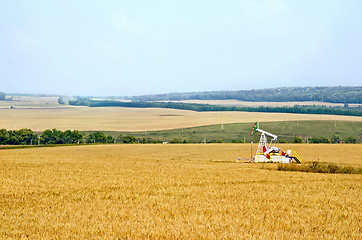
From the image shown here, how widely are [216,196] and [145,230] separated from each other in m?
6.70

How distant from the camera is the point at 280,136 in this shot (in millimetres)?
108688

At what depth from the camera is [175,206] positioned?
15.9m

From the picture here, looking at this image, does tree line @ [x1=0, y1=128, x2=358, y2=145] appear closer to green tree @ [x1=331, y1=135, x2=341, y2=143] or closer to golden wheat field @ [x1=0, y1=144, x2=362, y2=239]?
green tree @ [x1=331, y1=135, x2=341, y2=143]

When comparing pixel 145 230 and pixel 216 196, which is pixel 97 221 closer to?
pixel 145 230

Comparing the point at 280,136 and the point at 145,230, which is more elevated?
the point at 145,230

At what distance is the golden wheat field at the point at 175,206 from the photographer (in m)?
12.2

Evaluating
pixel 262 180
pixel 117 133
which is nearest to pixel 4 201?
pixel 262 180

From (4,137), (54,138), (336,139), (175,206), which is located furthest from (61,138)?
(175,206)

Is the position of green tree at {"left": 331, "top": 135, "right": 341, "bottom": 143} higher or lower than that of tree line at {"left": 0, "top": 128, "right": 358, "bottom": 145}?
lower

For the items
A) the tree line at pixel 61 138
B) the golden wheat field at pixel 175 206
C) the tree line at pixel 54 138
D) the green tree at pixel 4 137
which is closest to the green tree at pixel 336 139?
the tree line at pixel 61 138

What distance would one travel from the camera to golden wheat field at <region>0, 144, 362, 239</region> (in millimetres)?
12164

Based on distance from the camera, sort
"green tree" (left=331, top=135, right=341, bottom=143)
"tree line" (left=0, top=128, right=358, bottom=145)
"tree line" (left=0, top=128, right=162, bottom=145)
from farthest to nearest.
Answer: "green tree" (left=331, top=135, right=341, bottom=143) < "tree line" (left=0, top=128, right=162, bottom=145) < "tree line" (left=0, top=128, right=358, bottom=145)

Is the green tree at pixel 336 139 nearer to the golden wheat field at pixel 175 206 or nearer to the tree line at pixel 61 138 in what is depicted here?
the tree line at pixel 61 138

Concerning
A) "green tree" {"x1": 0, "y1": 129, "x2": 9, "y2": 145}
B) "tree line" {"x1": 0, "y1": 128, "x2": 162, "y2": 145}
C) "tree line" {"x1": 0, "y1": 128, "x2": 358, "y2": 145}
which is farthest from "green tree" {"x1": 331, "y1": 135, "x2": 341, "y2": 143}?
"green tree" {"x1": 0, "y1": 129, "x2": 9, "y2": 145}
